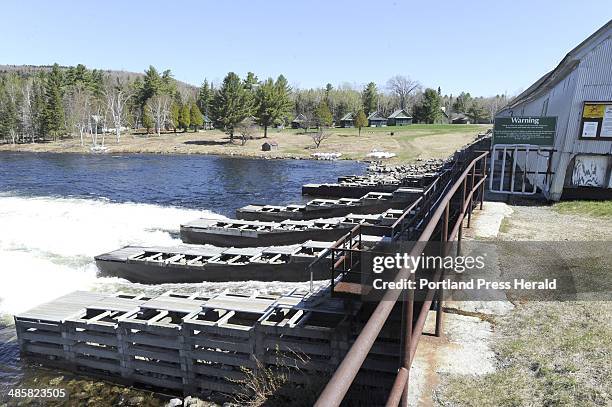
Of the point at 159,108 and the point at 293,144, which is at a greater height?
the point at 159,108

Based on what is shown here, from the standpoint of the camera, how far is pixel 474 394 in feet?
16.6

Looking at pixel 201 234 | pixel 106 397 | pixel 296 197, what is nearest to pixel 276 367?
pixel 106 397

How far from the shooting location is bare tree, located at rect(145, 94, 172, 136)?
300ft

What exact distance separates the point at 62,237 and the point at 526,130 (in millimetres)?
21115

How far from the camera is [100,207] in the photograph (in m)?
28.8

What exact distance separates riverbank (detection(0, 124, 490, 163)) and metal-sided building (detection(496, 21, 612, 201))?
38.3 m

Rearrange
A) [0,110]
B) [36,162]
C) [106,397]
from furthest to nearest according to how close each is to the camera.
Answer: [0,110] < [36,162] < [106,397]

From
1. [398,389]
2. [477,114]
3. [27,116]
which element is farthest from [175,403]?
[477,114]

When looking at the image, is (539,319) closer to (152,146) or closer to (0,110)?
(152,146)

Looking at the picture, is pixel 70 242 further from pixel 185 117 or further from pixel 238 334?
pixel 185 117

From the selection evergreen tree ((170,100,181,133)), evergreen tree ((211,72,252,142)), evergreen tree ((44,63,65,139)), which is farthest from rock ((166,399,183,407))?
evergreen tree ((170,100,181,133))

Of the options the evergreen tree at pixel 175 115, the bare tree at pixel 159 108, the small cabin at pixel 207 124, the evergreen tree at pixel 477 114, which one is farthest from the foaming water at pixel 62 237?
the evergreen tree at pixel 477 114

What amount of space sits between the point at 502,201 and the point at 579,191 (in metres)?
2.82

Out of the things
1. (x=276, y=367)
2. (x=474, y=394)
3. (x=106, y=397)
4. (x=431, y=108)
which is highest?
(x=431, y=108)
